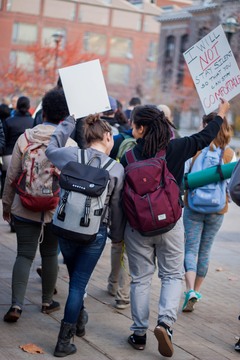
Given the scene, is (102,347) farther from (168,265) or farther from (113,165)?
(113,165)

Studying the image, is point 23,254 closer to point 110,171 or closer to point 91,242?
point 91,242

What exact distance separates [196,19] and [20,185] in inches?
1722

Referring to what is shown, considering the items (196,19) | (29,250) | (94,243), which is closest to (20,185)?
(29,250)

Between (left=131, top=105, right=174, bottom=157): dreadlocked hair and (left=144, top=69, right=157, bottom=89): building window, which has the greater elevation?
(left=131, top=105, right=174, bottom=157): dreadlocked hair

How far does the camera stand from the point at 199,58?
648 cm

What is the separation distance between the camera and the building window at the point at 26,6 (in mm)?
61062

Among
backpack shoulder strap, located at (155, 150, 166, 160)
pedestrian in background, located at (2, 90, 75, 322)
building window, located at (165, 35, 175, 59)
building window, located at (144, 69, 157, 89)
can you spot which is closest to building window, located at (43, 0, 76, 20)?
building window, located at (165, 35, 175, 59)

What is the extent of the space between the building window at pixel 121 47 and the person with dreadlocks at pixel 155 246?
244 ft

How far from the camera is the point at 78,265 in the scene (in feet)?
18.7

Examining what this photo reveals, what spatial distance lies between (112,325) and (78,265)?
111cm

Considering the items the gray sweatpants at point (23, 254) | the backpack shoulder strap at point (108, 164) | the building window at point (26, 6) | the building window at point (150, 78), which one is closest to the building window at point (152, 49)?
the building window at point (150, 78)

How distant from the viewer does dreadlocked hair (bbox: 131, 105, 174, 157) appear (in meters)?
5.89

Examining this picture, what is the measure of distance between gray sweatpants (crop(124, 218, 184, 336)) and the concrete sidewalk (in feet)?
1.00

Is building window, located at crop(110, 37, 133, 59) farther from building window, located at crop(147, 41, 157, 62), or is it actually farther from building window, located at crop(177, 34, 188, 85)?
building window, located at crop(177, 34, 188, 85)
